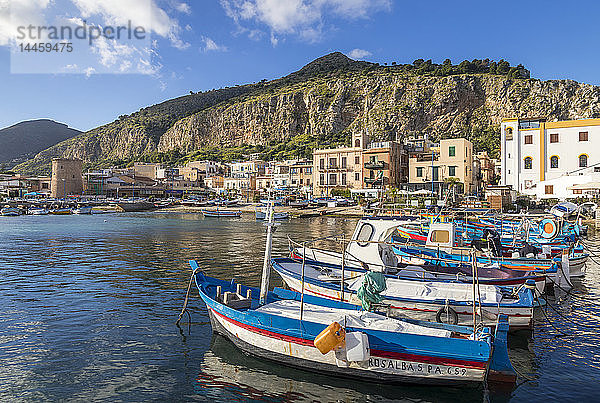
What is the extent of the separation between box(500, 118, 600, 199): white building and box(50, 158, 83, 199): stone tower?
353ft

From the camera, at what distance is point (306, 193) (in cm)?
9156

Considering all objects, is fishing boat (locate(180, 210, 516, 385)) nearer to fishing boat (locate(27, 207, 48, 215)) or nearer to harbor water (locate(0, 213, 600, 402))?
harbor water (locate(0, 213, 600, 402))

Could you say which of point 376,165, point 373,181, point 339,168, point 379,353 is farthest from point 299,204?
point 379,353

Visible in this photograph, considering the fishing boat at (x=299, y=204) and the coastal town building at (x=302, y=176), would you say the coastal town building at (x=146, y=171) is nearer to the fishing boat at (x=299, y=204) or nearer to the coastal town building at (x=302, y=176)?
the coastal town building at (x=302, y=176)

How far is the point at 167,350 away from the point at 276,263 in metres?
7.17

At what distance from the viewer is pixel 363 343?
31.8 ft

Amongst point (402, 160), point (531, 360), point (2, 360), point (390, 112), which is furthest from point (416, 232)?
point (390, 112)

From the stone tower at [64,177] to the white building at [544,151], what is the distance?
353 feet

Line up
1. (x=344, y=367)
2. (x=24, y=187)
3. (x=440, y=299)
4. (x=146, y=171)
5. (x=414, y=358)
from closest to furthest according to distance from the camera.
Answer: (x=414, y=358) → (x=344, y=367) → (x=440, y=299) → (x=24, y=187) → (x=146, y=171)

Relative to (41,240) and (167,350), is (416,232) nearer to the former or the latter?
(167,350)

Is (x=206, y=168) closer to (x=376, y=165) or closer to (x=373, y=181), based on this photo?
(x=373, y=181)

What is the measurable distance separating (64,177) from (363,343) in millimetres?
121320

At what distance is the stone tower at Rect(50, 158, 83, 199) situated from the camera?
360ft

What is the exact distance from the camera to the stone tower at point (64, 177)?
110m
